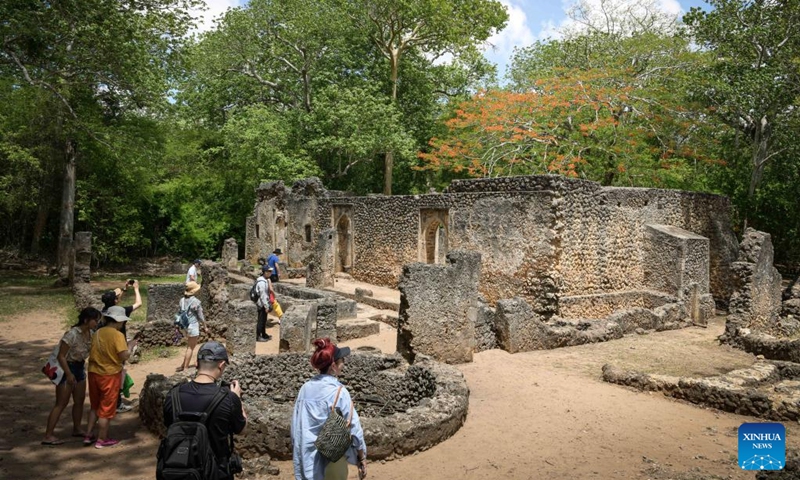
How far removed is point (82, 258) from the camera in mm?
15953

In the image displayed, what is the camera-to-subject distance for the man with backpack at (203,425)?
10.6 ft

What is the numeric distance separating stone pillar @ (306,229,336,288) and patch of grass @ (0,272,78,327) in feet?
21.7

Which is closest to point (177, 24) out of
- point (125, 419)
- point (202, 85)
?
point (125, 419)

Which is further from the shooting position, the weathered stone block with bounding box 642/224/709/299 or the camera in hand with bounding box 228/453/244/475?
the weathered stone block with bounding box 642/224/709/299

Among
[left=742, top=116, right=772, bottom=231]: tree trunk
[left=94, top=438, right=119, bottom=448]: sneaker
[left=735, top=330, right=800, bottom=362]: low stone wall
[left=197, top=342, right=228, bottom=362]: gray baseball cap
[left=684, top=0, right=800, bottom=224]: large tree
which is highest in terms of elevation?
[left=684, top=0, right=800, bottom=224]: large tree

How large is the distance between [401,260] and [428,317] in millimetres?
9940

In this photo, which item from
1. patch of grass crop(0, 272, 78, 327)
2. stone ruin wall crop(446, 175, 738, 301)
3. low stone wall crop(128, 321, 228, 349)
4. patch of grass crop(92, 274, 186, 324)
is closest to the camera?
low stone wall crop(128, 321, 228, 349)

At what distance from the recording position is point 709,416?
7.59 m

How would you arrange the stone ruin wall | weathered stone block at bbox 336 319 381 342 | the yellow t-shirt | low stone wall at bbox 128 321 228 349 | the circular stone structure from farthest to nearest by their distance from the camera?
1. the stone ruin wall
2. weathered stone block at bbox 336 319 381 342
3. low stone wall at bbox 128 321 228 349
4. the yellow t-shirt
5. the circular stone structure

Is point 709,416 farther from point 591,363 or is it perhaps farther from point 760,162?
point 760,162

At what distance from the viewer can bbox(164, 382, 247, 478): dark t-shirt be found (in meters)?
3.46

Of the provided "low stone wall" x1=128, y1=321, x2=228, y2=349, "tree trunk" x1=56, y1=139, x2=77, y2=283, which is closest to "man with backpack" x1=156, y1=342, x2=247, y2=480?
"low stone wall" x1=128, y1=321, x2=228, y2=349

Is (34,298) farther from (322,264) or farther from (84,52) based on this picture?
(322,264)

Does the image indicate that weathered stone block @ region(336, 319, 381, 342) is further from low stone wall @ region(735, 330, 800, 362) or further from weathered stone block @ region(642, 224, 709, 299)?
weathered stone block @ region(642, 224, 709, 299)
